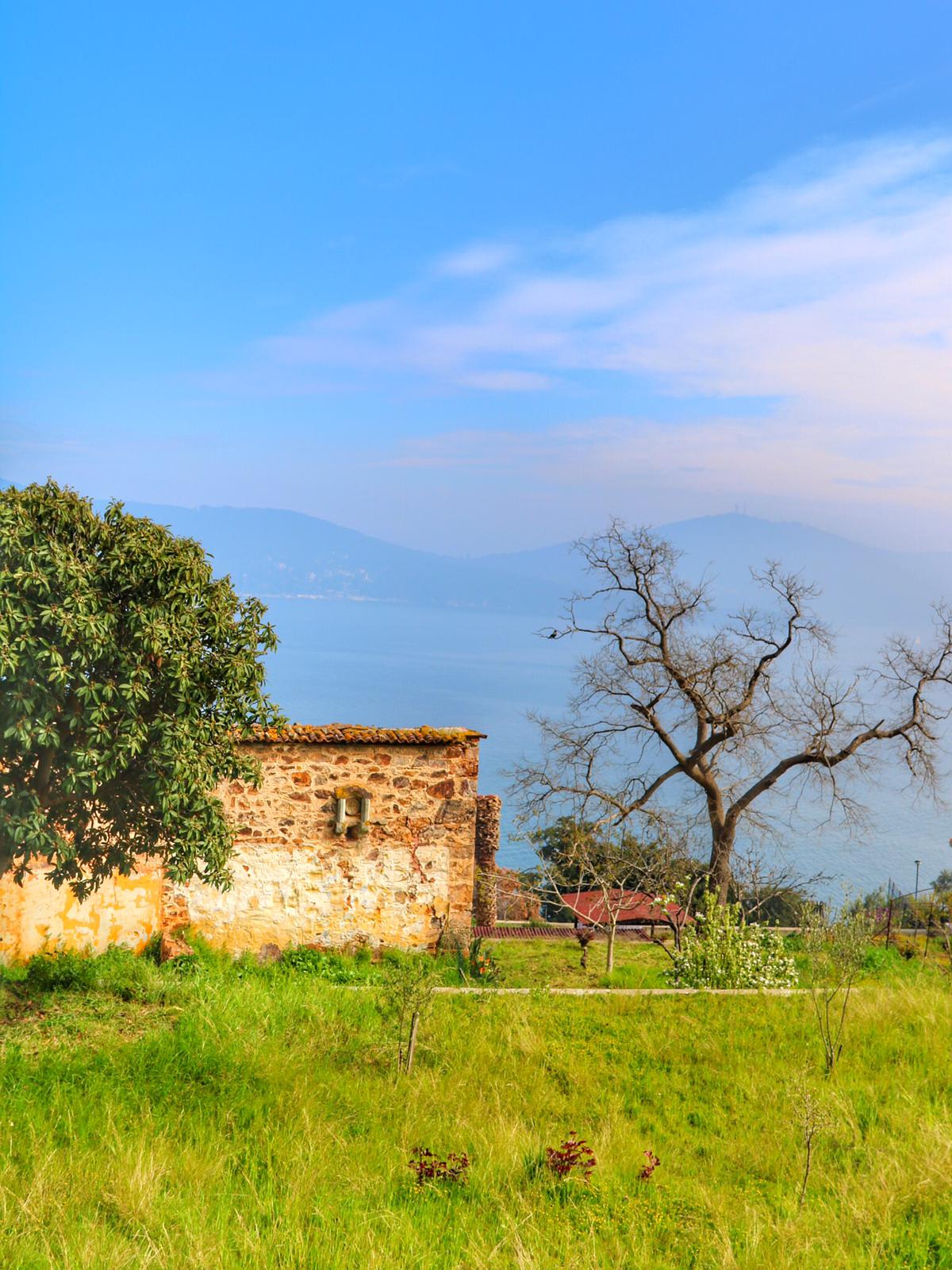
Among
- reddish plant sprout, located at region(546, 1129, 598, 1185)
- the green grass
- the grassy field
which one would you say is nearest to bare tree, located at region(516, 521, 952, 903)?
the green grass

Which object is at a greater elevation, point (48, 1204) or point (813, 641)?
point (813, 641)

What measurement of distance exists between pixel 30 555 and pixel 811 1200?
21.8 feet

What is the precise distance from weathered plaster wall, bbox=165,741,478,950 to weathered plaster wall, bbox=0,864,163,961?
85 centimetres

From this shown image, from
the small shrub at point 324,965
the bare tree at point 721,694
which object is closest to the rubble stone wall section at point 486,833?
the bare tree at point 721,694

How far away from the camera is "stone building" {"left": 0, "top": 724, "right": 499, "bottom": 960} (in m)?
11.5

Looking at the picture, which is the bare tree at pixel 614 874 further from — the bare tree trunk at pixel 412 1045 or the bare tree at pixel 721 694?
the bare tree trunk at pixel 412 1045

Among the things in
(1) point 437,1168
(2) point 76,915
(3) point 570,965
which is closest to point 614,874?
(3) point 570,965

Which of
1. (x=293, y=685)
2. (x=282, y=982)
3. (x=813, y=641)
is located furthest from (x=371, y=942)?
(x=293, y=685)

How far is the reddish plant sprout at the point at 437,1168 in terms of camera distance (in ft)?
19.3

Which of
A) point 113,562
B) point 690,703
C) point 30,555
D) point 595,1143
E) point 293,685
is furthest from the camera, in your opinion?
point 293,685

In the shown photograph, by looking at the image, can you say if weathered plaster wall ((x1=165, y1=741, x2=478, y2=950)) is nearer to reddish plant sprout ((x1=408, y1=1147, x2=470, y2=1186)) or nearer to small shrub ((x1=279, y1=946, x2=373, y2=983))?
small shrub ((x1=279, y1=946, x2=373, y2=983))

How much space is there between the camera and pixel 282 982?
34.4ft

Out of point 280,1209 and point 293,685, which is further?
point 293,685

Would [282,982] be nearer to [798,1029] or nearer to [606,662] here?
[798,1029]
